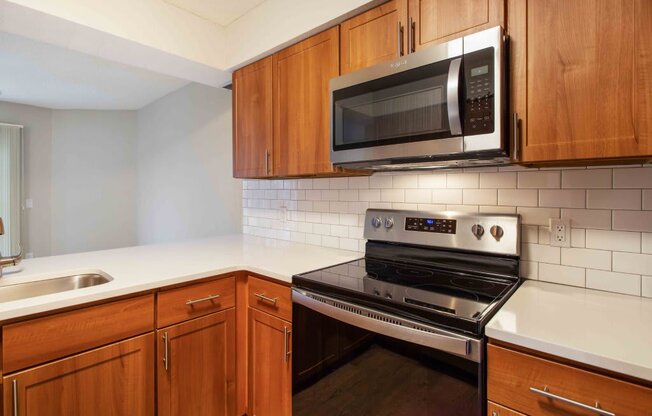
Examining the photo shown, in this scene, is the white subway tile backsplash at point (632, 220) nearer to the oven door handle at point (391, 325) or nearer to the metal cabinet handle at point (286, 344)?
the oven door handle at point (391, 325)

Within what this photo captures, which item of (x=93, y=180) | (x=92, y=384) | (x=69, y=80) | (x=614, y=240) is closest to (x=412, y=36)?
(x=614, y=240)

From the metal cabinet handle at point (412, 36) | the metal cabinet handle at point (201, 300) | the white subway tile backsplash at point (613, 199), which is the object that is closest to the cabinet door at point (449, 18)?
the metal cabinet handle at point (412, 36)

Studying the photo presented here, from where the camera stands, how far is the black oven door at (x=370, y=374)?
91 centimetres

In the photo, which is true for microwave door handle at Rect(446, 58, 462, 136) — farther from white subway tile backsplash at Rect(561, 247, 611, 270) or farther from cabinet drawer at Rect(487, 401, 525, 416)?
cabinet drawer at Rect(487, 401, 525, 416)

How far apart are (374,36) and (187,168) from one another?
273 cm

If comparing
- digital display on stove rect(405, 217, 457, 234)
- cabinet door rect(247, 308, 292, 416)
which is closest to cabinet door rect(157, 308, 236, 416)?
cabinet door rect(247, 308, 292, 416)

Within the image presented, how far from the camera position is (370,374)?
1105mm

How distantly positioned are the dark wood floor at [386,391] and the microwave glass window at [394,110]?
79 cm

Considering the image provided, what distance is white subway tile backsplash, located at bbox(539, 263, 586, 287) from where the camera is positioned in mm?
1209

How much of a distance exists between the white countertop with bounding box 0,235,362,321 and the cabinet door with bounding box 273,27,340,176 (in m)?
0.48

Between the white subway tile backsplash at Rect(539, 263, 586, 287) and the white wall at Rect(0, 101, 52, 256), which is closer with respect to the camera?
→ the white subway tile backsplash at Rect(539, 263, 586, 287)

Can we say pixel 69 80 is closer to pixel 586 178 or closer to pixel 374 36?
pixel 374 36

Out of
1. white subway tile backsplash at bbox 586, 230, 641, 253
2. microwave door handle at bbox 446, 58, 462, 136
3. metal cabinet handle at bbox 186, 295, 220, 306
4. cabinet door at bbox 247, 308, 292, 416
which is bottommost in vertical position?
cabinet door at bbox 247, 308, 292, 416

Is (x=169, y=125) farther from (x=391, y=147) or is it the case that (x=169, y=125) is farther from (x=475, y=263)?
(x=475, y=263)
